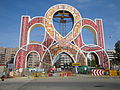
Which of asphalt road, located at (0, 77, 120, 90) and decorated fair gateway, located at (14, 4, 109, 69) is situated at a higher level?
decorated fair gateway, located at (14, 4, 109, 69)

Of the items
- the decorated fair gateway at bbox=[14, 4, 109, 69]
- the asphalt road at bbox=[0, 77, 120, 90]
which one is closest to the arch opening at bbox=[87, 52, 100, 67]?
the decorated fair gateway at bbox=[14, 4, 109, 69]

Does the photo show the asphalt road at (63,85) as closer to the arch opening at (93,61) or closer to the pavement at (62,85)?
the pavement at (62,85)

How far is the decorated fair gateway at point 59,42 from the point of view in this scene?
35.9 meters

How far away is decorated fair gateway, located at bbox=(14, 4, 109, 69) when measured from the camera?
118 ft

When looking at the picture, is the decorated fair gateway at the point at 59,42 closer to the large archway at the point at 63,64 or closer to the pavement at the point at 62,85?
the large archway at the point at 63,64

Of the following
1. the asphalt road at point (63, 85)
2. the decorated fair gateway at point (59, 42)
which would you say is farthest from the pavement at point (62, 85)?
the decorated fair gateway at point (59, 42)

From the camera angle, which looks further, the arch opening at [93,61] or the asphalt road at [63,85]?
the arch opening at [93,61]

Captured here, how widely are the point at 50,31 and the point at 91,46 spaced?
1367 centimetres

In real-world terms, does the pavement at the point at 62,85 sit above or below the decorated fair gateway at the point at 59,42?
below

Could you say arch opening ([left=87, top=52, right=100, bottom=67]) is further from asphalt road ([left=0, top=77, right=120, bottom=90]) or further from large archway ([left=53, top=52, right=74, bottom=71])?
asphalt road ([left=0, top=77, right=120, bottom=90])

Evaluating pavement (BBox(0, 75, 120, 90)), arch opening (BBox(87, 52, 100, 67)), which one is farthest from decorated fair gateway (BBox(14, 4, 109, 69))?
pavement (BBox(0, 75, 120, 90))

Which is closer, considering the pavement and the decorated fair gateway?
the pavement

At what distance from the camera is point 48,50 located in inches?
1427

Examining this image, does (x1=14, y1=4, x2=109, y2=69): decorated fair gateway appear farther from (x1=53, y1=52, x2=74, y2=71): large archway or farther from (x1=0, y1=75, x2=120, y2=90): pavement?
(x1=0, y1=75, x2=120, y2=90): pavement
